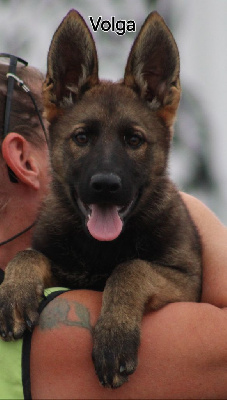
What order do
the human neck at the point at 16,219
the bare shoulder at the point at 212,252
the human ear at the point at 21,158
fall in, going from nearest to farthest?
the bare shoulder at the point at 212,252 → the human ear at the point at 21,158 → the human neck at the point at 16,219

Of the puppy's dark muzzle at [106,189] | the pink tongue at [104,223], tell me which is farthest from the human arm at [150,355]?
the puppy's dark muzzle at [106,189]

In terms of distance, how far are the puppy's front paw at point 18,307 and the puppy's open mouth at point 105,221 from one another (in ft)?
1.25

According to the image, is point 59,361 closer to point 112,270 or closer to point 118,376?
point 118,376

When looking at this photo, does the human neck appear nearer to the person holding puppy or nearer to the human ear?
the human ear

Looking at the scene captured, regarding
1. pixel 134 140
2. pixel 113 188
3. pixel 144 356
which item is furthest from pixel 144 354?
pixel 134 140

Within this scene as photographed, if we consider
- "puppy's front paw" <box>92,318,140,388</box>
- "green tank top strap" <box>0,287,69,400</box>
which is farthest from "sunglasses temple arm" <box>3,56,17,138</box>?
"puppy's front paw" <box>92,318,140,388</box>

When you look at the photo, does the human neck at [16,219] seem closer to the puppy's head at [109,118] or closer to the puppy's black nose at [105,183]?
the puppy's head at [109,118]

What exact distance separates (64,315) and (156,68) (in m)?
1.55

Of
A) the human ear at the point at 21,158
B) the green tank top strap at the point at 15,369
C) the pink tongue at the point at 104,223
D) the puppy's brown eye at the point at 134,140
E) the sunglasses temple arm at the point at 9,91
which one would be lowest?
the green tank top strap at the point at 15,369

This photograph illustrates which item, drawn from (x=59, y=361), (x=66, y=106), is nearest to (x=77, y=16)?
(x=66, y=106)

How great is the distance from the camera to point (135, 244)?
118 inches

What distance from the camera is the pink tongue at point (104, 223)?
106 inches

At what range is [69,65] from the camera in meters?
A: 3.19

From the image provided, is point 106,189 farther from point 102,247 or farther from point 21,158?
point 21,158
